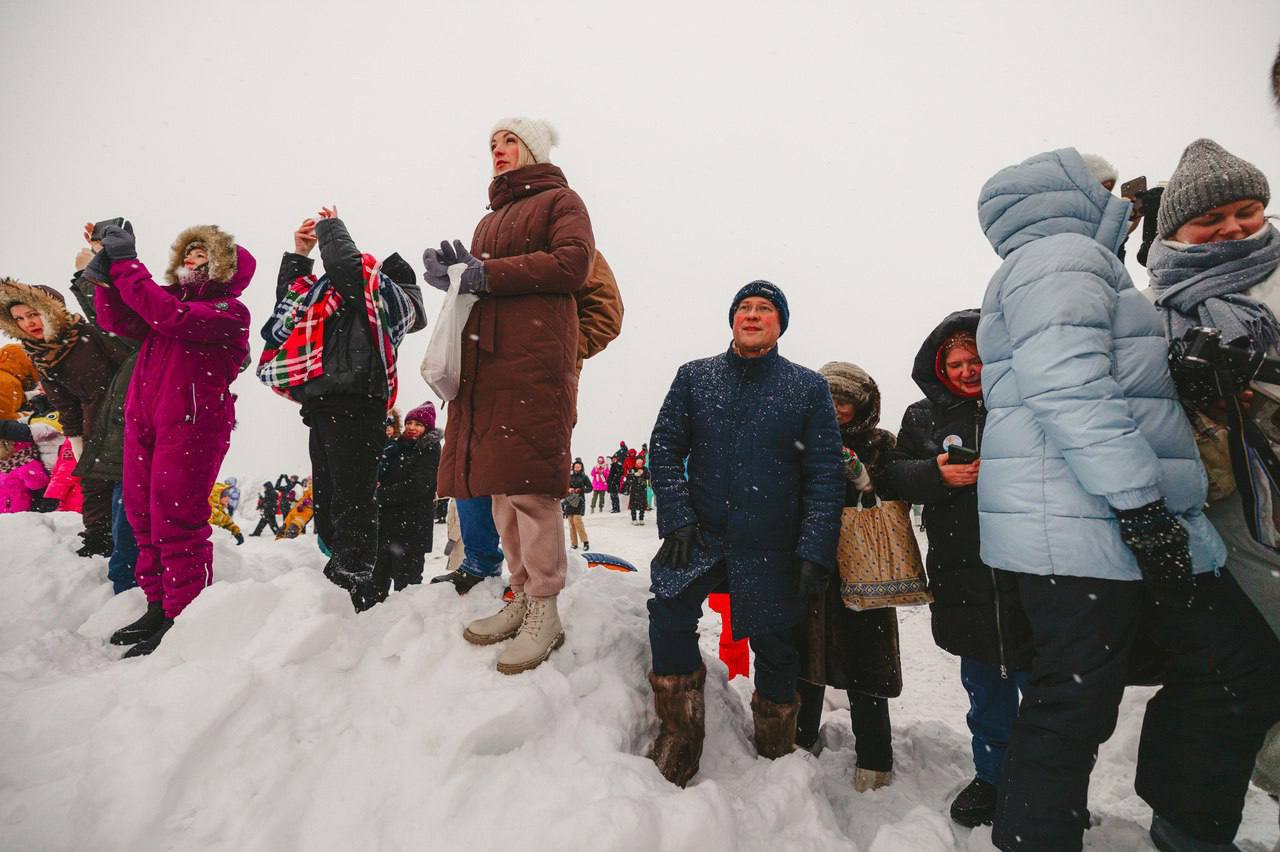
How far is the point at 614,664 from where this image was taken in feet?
8.06

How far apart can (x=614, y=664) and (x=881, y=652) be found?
1276 mm

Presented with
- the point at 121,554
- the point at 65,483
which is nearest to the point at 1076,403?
the point at 121,554

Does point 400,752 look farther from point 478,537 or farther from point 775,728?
point 775,728

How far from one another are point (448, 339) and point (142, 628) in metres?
2.49

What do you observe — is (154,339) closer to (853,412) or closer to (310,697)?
(310,697)

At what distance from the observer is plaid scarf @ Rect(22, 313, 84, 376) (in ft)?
13.0

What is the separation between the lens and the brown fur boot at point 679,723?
2.13m

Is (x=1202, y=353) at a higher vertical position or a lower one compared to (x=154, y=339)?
lower

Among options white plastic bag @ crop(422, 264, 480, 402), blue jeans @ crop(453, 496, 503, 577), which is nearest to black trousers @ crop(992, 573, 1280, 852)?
white plastic bag @ crop(422, 264, 480, 402)

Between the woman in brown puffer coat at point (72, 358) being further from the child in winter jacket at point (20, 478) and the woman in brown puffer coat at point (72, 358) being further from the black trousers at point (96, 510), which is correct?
the child in winter jacket at point (20, 478)

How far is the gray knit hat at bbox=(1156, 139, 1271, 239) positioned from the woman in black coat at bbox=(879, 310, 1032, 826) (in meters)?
0.74

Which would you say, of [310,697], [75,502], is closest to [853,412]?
[310,697]

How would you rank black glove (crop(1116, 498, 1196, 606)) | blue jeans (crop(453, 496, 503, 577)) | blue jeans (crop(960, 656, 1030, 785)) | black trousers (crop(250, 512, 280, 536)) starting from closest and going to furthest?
black glove (crop(1116, 498, 1196, 606)) → blue jeans (crop(960, 656, 1030, 785)) → blue jeans (crop(453, 496, 503, 577)) → black trousers (crop(250, 512, 280, 536))

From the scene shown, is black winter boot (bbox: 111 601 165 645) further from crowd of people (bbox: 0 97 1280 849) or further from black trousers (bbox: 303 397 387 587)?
black trousers (bbox: 303 397 387 587)
